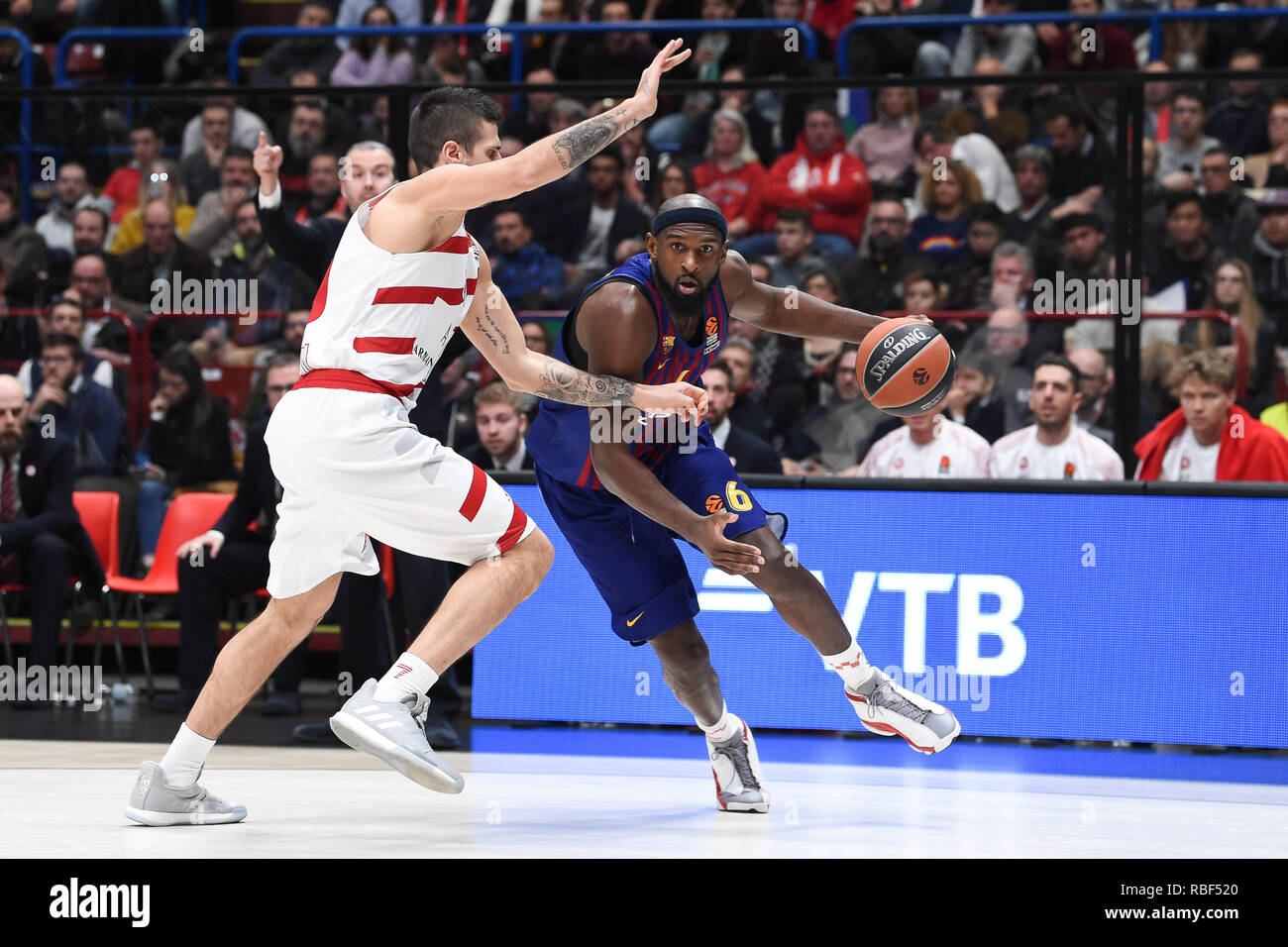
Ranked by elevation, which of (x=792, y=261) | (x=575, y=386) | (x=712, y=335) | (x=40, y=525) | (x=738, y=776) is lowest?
(x=738, y=776)

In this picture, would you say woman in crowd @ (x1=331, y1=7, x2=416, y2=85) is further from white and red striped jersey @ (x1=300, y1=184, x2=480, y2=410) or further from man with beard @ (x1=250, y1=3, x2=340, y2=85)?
white and red striped jersey @ (x1=300, y1=184, x2=480, y2=410)

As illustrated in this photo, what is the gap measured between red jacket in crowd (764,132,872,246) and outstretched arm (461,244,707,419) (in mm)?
3686

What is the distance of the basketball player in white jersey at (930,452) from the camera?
7531 mm

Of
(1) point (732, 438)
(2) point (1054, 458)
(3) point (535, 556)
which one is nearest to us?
(3) point (535, 556)

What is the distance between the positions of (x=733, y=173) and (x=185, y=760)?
4696mm

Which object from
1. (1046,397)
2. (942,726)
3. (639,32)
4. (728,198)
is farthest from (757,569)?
(639,32)

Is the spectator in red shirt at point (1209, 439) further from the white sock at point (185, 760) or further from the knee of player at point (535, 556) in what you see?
the white sock at point (185, 760)

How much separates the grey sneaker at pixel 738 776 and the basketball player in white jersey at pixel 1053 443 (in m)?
2.71

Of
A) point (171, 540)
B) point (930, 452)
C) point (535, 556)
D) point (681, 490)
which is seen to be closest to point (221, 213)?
point (171, 540)

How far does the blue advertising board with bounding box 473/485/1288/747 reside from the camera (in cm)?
650

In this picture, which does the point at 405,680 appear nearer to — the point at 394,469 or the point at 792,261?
the point at 394,469

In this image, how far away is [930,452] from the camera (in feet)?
24.9

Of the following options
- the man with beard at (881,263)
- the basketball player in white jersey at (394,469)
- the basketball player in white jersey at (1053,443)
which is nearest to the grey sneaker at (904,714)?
the basketball player in white jersey at (394,469)

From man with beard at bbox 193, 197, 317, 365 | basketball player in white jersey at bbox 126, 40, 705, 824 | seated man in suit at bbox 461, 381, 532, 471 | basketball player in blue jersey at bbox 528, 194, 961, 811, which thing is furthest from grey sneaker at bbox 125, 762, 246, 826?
man with beard at bbox 193, 197, 317, 365
